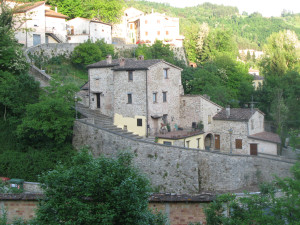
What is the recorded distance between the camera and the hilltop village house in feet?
94.7

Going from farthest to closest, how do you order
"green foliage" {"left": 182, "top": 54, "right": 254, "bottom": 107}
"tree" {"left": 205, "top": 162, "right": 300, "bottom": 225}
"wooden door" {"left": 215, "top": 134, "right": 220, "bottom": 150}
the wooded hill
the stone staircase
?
the wooded hill, "green foliage" {"left": 182, "top": 54, "right": 254, "bottom": 107}, "wooden door" {"left": 215, "top": 134, "right": 220, "bottom": 150}, the stone staircase, "tree" {"left": 205, "top": 162, "right": 300, "bottom": 225}

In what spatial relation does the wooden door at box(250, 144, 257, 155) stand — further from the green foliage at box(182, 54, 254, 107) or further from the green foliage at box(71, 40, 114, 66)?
the green foliage at box(71, 40, 114, 66)

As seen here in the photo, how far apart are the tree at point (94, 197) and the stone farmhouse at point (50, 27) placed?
31356 mm

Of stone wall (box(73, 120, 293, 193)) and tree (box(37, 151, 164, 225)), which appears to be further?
stone wall (box(73, 120, 293, 193))

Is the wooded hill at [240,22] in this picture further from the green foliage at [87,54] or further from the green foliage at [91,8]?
the green foliage at [87,54]

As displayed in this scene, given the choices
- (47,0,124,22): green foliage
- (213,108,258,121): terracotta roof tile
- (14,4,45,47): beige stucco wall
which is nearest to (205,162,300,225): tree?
(213,108,258,121): terracotta roof tile

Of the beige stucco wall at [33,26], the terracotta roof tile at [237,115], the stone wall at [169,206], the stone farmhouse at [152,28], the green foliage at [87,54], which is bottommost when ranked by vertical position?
the stone wall at [169,206]

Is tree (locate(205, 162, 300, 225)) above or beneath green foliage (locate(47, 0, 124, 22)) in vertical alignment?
beneath

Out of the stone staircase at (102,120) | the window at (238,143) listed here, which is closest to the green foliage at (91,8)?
the stone staircase at (102,120)

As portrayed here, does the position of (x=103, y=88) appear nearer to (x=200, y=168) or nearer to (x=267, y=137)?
(x=200, y=168)

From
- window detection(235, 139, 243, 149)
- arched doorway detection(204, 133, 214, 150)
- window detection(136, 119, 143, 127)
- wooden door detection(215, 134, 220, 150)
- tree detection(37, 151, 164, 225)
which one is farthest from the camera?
arched doorway detection(204, 133, 214, 150)

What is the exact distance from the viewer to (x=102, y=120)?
95.9 feet

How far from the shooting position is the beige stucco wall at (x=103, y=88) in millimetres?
31297

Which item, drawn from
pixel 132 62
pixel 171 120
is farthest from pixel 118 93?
pixel 171 120
